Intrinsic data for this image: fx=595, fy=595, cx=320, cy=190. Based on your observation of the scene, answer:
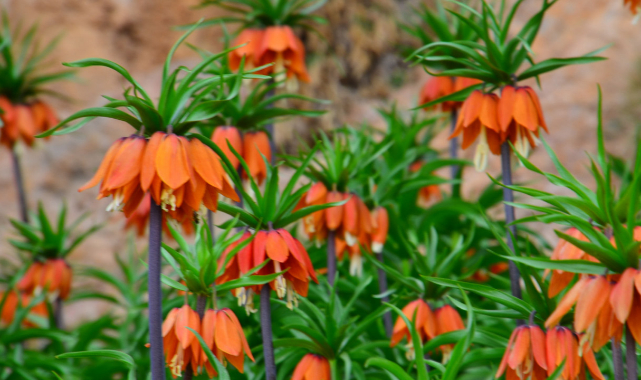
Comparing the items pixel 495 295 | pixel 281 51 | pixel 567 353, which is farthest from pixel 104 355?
pixel 281 51

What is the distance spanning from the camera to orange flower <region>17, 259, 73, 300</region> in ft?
6.95

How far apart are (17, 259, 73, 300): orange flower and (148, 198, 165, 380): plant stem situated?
1243 millimetres

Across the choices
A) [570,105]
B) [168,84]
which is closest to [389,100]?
[570,105]

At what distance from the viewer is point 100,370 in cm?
168

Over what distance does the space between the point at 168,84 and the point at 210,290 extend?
0.37m

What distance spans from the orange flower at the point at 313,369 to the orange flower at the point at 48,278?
1222 mm

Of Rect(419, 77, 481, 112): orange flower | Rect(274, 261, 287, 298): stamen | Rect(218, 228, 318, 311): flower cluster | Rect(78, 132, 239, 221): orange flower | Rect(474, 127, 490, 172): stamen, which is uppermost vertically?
Rect(419, 77, 481, 112): orange flower

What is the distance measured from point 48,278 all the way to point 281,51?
1148 millimetres

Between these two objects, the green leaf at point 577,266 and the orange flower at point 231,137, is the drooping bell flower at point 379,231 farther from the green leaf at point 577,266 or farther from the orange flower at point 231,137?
the green leaf at point 577,266

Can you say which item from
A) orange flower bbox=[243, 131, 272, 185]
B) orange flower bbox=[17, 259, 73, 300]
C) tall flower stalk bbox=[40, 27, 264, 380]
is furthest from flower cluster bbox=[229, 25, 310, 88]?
orange flower bbox=[17, 259, 73, 300]

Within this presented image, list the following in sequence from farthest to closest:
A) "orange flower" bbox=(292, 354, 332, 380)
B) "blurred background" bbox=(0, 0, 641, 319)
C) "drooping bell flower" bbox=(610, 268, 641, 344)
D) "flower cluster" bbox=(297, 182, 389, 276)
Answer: "blurred background" bbox=(0, 0, 641, 319) → "flower cluster" bbox=(297, 182, 389, 276) → "orange flower" bbox=(292, 354, 332, 380) → "drooping bell flower" bbox=(610, 268, 641, 344)

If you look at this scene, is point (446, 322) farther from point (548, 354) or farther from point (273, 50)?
point (273, 50)

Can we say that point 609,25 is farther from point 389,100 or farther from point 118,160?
point 118,160

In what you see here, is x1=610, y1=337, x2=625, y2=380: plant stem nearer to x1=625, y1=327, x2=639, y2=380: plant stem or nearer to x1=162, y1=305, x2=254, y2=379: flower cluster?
x1=625, y1=327, x2=639, y2=380: plant stem
